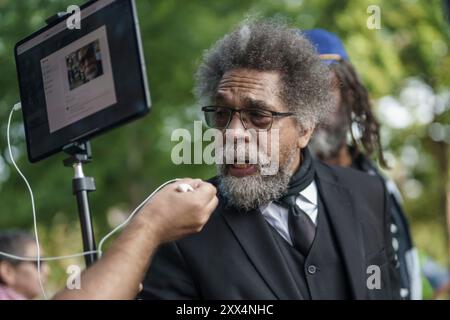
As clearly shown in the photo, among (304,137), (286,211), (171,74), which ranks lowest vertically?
(286,211)

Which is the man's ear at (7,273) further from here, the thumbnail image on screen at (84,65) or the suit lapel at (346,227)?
the thumbnail image on screen at (84,65)

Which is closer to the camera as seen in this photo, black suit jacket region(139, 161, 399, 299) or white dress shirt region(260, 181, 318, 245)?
black suit jacket region(139, 161, 399, 299)

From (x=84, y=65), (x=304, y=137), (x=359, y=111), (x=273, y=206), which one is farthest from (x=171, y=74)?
(x=84, y=65)

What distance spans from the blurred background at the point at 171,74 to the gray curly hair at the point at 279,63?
408 cm

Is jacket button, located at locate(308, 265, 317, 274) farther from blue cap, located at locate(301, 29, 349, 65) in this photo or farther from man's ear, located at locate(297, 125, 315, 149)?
blue cap, located at locate(301, 29, 349, 65)

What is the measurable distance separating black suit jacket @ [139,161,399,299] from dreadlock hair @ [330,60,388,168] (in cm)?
139

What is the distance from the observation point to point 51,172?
10000mm

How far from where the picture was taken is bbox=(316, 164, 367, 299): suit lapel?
10.3 feet

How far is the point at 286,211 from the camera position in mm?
3273

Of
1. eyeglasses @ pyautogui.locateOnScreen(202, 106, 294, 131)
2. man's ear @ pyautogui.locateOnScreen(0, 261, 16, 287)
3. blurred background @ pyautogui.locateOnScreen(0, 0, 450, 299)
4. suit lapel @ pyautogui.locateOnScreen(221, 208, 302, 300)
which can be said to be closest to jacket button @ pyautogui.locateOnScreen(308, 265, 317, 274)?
suit lapel @ pyautogui.locateOnScreen(221, 208, 302, 300)

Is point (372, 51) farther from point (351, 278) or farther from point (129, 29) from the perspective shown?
point (129, 29)

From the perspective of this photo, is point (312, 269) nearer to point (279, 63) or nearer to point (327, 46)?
point (279, 63)

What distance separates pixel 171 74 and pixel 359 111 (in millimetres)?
5061

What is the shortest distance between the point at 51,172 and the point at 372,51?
4558 millimetres
